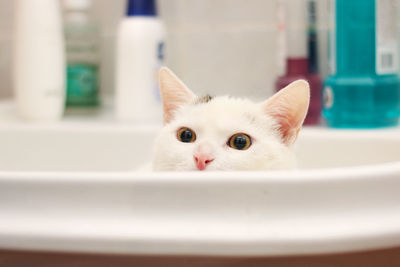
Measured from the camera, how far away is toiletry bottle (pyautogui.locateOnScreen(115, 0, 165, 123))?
0.78m

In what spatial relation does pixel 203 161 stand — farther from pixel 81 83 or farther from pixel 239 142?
pixel 81 83

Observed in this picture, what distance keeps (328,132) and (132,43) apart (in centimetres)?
33

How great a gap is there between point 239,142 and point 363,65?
1.09ft

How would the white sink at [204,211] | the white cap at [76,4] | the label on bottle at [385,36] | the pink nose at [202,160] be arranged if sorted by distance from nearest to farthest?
1. the white sink at [204,211]
2. the pink nose at [202,160]
3. the label on bottle at [385,36]
4. the white cap at [76,4]

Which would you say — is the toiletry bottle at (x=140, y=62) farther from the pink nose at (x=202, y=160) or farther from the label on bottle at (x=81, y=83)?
the pink nose at (x=202, y=160)

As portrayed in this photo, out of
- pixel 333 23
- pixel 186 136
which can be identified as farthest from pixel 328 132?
pixel 186 136

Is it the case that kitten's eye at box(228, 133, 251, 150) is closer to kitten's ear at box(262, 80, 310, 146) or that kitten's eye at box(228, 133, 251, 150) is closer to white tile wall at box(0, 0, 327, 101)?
kitten's ear at box(262, 80, 310, 146)

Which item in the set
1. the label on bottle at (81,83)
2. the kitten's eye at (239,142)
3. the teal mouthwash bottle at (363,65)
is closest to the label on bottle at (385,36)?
the teal mouthwash bottle at (363,65)

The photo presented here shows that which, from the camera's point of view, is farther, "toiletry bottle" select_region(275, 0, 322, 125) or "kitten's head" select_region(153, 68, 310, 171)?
"toiletry bottle" select_region(275, 0, 322, 125)

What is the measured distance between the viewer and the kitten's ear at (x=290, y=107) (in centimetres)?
45

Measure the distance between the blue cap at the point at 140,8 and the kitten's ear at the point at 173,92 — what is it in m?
0.32

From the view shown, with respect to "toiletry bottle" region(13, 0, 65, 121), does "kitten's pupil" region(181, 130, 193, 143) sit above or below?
below

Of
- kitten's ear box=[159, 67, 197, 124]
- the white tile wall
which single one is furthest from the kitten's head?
the white tile wall

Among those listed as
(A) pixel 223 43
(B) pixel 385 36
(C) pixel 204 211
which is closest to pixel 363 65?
(B) pixel 385 36
